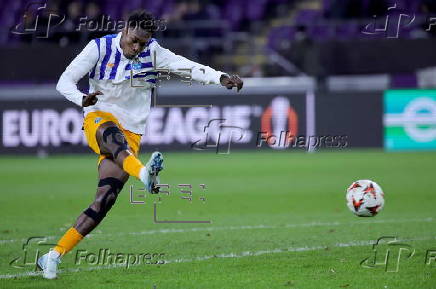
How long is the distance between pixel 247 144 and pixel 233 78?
563 inches

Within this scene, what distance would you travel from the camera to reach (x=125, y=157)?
22.1ft

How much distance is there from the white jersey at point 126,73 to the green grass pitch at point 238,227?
1.32 meters

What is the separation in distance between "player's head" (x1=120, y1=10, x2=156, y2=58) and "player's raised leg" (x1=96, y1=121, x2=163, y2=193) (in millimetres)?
656

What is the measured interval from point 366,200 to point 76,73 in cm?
290

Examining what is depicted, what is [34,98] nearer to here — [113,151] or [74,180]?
[74,180]

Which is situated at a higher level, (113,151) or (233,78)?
(233,78)

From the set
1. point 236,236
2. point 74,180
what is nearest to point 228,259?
point 236,236

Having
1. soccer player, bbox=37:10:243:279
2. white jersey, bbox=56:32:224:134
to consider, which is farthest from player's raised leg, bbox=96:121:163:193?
white jersey, bbox=56:32:224:134

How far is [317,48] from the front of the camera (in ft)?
71.1

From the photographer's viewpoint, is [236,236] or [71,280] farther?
[236,236]

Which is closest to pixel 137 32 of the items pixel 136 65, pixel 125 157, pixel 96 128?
pixel 136 65

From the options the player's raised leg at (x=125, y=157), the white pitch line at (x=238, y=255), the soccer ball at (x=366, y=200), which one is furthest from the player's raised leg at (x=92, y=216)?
the soccer ball at (x=366, y=200)

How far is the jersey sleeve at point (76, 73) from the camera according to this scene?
22.1ft

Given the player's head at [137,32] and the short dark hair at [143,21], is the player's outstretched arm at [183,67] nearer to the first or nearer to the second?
the player's head at [137,32]
